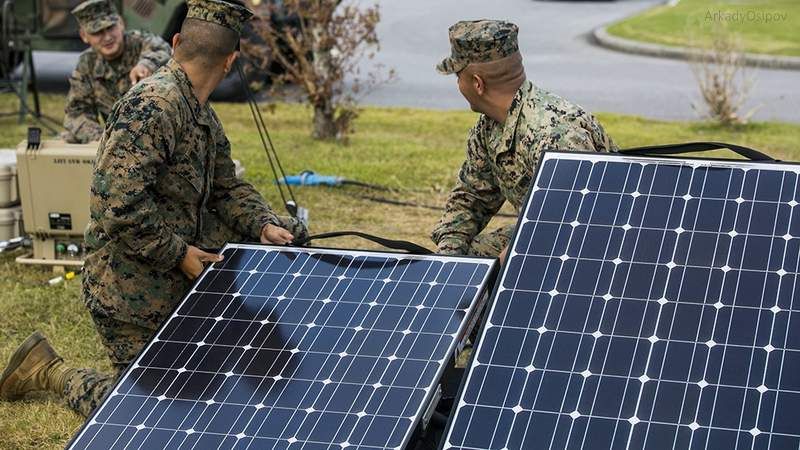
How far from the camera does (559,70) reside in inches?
699

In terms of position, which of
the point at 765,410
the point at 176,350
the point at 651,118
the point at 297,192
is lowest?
the point at 651,118

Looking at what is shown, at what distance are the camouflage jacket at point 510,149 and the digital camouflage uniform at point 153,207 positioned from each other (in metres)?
0.73

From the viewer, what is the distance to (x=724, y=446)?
3.26m

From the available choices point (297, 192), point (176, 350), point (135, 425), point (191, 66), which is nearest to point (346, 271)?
point (176, 350)

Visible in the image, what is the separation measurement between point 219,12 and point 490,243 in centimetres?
164

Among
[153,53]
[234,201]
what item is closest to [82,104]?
[153,53]

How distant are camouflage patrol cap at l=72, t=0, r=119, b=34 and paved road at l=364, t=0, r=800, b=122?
6903 mm

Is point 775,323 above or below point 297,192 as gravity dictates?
above

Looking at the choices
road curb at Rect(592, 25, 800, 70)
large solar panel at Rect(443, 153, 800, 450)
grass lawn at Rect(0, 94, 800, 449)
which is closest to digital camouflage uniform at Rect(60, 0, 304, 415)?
grass lawn at Rect(0, 94, 800, 449)

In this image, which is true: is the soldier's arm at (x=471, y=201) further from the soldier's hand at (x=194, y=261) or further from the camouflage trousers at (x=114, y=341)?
the soldier's hand at (x=194, y=261)

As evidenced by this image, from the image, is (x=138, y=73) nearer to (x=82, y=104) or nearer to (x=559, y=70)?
(x=82, y=104)

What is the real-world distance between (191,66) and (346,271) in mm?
1349

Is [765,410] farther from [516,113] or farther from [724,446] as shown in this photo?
[516,113]

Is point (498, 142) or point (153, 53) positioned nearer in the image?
point (498, 142)
